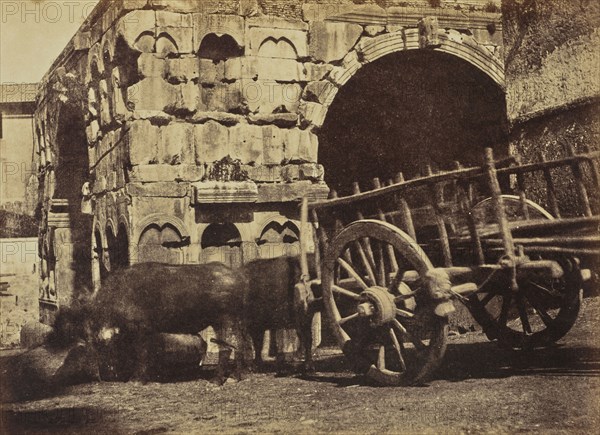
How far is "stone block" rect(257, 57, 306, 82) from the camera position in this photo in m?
9.10

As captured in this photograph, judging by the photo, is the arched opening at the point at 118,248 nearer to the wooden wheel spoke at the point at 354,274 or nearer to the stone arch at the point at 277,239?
the stone arch at the point at 277,239

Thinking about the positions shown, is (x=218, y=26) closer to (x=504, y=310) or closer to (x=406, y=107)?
(x=406, y=107)

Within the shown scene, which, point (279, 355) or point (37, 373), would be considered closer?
point (37, 373)

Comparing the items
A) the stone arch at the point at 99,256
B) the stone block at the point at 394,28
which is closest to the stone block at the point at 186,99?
the stone arch at the point at 99,256

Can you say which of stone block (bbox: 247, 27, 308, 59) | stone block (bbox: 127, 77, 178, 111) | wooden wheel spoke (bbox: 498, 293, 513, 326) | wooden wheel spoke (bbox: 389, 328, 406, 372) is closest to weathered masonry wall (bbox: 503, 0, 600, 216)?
wooden wheel spoke (bbox: 498, 293, 513, 326)

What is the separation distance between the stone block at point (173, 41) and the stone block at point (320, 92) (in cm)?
152

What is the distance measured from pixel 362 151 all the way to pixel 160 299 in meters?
6.39

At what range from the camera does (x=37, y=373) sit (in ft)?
22.8

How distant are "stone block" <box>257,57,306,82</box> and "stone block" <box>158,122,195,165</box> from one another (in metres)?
1.13

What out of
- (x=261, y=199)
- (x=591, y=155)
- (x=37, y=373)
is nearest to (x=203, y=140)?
(x=261, y=199)

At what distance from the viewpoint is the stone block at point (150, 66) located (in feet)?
27.9

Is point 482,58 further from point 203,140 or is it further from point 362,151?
point 203,140

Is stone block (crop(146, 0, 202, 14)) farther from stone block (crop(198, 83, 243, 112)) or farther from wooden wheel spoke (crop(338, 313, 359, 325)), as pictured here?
wooden wheel spoke (crop(338, 313, 359, 325))

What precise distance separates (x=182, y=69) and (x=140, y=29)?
0.63 m
